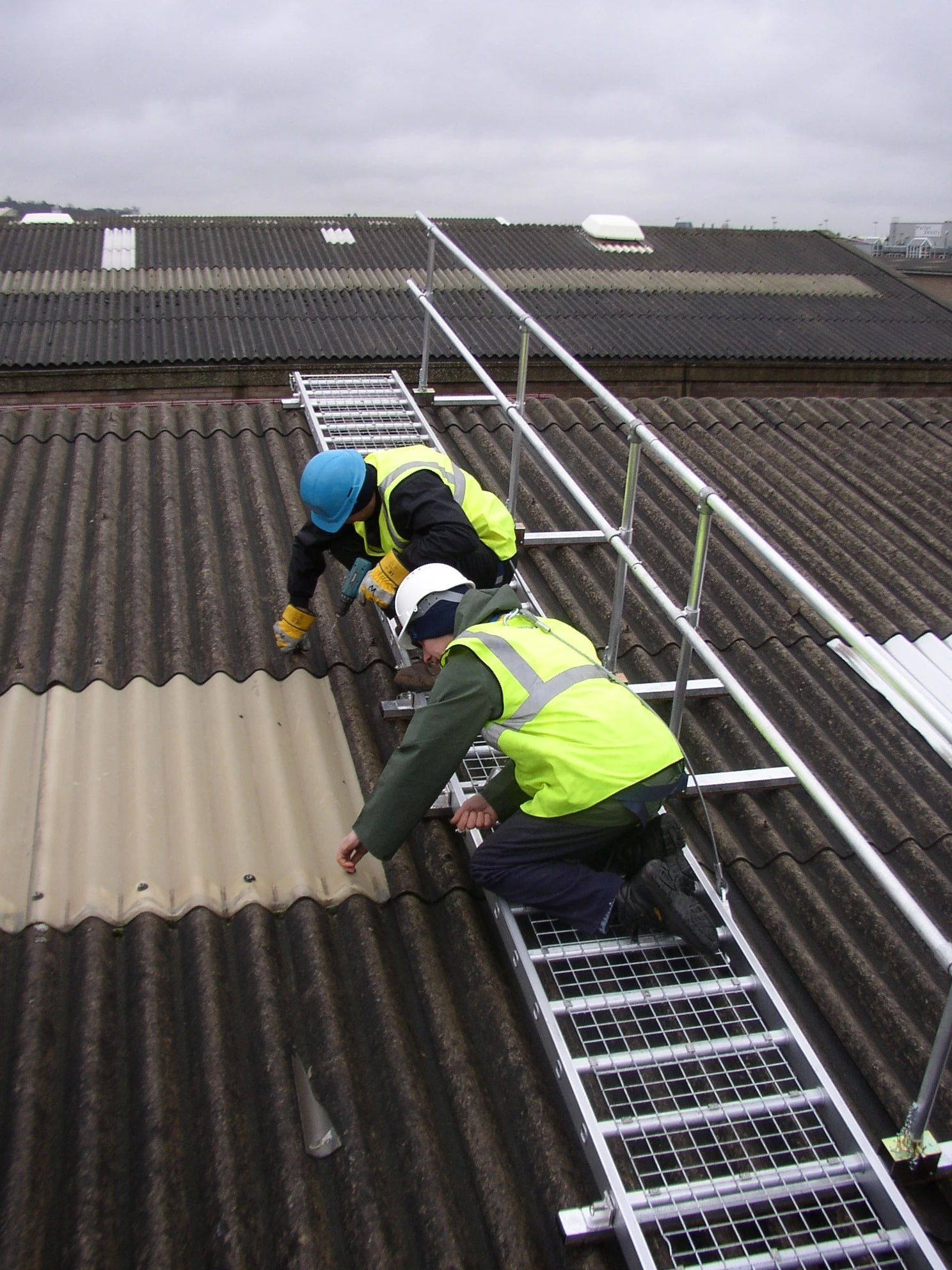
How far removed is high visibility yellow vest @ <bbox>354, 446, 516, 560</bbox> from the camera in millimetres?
3510

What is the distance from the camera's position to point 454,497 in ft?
11.6

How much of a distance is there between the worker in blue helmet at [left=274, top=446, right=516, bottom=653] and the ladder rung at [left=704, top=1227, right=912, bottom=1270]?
7.06 ft

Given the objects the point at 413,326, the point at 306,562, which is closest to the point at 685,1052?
the point at 306,562

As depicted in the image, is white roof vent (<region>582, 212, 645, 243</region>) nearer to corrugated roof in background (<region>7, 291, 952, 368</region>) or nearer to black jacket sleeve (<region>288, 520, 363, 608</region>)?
corrugated roof in background (<region>7, 291, 952, 368</region>)

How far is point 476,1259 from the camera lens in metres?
1.94

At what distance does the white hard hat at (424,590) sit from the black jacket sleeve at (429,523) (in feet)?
1.21

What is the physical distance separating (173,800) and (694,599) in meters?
1.75

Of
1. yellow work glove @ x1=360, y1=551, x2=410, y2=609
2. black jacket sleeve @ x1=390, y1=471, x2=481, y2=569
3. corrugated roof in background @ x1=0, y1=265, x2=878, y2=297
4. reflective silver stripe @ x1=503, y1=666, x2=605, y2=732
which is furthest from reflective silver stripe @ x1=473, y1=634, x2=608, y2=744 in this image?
corrugated roof in background @ x1=0, y1=265, x2=878, y2=297

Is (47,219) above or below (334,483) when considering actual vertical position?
above

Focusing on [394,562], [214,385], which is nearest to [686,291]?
[214,385]

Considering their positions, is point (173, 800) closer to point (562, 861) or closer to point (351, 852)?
point (351, 852)

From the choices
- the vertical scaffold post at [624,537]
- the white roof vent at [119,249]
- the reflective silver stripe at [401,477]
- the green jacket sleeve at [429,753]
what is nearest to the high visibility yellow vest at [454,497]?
the reflective silver stripe at [401,477]

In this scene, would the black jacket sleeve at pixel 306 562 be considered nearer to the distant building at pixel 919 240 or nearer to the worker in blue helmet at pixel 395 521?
the worker in blue helmet at pixel 395 521

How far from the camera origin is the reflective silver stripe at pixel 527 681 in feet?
8.33
